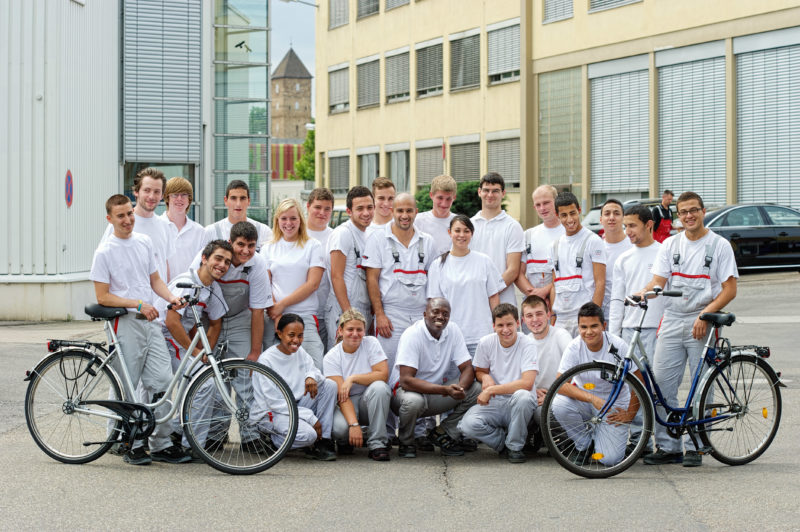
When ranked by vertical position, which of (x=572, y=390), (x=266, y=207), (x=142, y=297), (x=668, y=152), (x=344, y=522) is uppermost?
(x=668, y=152)

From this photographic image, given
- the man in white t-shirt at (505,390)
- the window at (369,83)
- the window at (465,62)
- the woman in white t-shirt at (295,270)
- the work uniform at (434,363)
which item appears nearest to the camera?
the man in white t-shirt at (505,390)

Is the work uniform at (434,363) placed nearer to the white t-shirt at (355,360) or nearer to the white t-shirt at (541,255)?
the white t-shirt at (355,360)

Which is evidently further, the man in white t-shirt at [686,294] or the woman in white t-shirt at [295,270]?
the woman in white t-shirt at [295,270]

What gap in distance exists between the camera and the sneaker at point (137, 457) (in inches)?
316

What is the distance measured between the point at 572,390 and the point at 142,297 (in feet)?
9.96

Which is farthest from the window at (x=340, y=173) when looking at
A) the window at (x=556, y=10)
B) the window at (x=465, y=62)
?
the window at (x=556, y=10)

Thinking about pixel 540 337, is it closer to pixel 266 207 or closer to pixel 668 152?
pixel 266 207

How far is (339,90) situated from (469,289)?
152 feet

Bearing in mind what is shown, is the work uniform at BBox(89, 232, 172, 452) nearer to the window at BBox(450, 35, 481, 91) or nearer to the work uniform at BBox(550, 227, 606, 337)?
the work uniform at BBox(550, 227, 606, 337)

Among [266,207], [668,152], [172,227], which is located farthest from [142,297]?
[668,152]

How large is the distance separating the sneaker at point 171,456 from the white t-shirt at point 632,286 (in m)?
3.27

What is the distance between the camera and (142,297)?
26.7 feet

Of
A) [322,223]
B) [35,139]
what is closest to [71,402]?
[322,223]

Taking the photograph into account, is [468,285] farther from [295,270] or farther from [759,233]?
[759,233]
